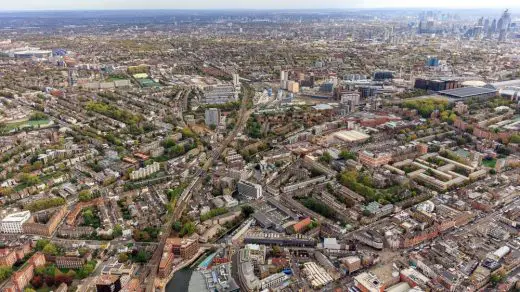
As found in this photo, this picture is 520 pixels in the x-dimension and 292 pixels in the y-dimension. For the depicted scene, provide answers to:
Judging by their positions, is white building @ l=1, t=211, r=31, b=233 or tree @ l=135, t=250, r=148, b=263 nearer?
tree @ l=135, t=250, r=148, b=263

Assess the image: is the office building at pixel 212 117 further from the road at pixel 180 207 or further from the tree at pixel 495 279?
the tree at pixel 495 279

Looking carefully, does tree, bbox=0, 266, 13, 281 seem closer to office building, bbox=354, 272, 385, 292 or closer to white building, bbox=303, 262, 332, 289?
white building, bbox=303, 262, 332, 289

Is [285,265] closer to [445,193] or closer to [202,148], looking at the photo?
[445,193]

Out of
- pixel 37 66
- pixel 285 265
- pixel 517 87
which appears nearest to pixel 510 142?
pixel 517 87

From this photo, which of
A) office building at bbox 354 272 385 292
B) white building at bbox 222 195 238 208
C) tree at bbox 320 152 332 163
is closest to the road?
white building at bbox 222 195 238 208

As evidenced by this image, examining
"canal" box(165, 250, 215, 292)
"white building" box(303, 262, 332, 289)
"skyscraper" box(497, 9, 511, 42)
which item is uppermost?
"skyscraper" box(497, 9, 511, 42)
